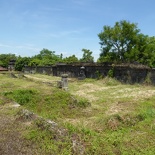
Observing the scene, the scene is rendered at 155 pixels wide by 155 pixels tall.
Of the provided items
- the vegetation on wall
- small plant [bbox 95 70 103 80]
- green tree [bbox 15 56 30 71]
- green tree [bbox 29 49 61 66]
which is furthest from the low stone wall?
green tree [bbox 15 56 30 71]

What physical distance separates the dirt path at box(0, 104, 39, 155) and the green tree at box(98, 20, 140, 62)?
22130 millimetres

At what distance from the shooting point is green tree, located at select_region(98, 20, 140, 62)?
26922 millimetres

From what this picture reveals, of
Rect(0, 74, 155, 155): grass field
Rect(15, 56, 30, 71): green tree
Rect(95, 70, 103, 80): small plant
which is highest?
Rect(15, 56, 30, 71): green tree

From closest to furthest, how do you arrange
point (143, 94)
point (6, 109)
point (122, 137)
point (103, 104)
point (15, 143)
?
point (15, 143) < point (122, 137) < point (6, 109) < point (103, 104) < point (143, 94)

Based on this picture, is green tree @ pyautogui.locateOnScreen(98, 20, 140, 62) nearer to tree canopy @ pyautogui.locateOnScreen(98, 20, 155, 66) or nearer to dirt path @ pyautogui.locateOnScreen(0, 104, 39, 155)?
tree canopy @ pyautogui.locateOnScreen(98, 20, 155, 66)

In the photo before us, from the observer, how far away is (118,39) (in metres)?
27.2

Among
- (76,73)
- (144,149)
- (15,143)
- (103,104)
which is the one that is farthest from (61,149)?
(76,73)

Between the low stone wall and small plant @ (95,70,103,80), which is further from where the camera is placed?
small plant @ (95,70,103,80)

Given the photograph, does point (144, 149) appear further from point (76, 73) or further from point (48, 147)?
point (76, 73)

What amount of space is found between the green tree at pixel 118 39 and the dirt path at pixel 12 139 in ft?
72.6

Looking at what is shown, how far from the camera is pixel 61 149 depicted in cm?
445

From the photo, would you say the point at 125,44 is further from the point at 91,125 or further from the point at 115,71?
the point at 91,125

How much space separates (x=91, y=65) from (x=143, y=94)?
35.1ft

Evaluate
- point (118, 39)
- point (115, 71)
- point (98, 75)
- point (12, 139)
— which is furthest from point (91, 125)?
point (118, 39)
